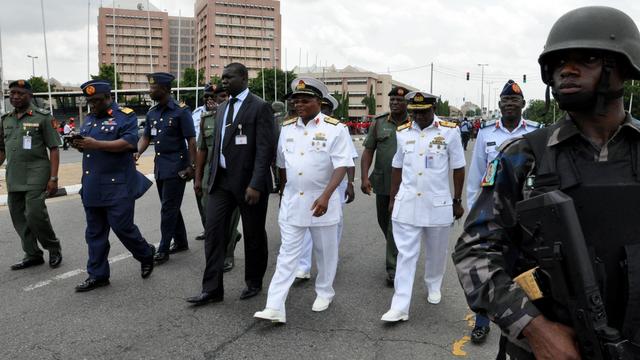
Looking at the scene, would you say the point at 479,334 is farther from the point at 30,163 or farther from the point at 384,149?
the point at 30,163

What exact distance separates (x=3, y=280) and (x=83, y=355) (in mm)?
2149

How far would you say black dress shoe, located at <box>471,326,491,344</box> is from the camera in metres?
3.57

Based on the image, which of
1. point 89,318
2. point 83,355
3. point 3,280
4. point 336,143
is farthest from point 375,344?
point 3,280

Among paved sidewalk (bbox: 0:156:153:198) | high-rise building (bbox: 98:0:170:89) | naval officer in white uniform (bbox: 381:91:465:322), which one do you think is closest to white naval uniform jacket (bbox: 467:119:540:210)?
naval officer in white uniform (bbox: 381:91:465:322)

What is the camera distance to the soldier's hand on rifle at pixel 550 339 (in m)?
1.37

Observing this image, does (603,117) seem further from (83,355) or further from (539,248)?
(83,355)

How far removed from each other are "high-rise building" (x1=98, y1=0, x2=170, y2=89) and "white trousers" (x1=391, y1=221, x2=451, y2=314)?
12657 centimetres

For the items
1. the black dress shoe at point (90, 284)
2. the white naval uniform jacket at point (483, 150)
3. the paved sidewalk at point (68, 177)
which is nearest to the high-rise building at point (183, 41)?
the paved sidewalk at point (68, 177)

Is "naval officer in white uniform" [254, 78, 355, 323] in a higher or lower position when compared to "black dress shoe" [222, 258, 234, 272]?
higher

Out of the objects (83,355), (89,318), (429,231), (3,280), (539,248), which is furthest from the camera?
(3,280)

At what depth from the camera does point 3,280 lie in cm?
494

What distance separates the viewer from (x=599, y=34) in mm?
→ 1502

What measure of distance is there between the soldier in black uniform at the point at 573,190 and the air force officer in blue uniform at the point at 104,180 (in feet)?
12.6

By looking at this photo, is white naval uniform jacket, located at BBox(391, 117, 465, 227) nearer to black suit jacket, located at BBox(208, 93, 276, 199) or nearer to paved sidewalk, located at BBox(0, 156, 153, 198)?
black suit jacket, located at BBox(208, 93, 276, 199)
